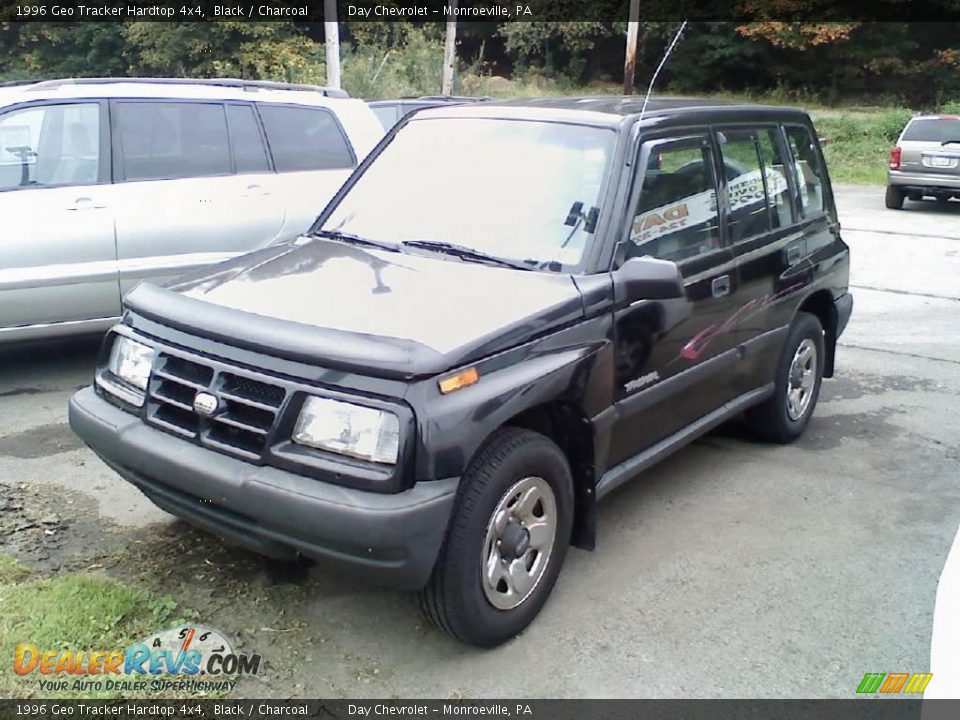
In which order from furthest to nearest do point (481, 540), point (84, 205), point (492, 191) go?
point (84, 205), point (492, 191), point (481, 540)

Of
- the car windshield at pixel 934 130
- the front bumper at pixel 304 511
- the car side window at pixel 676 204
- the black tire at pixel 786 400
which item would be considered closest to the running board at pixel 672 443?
the black tire at pixel 786 400

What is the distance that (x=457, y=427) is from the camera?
2.89 m

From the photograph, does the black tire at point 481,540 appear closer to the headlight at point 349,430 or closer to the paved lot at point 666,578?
the paved lot at point 666,578

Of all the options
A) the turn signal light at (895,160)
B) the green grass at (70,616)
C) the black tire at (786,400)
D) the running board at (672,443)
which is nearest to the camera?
the green grass at (70,616)

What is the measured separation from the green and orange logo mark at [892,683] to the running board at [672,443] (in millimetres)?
1158

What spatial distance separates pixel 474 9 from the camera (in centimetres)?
4041

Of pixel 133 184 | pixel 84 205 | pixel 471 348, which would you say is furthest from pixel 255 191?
pixel 471 348

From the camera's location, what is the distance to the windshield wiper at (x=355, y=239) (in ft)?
13.0

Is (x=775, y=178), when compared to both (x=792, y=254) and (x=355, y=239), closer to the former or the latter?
(x=792, y=254)

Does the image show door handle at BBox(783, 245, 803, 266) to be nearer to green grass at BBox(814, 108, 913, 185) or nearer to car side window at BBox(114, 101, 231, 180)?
car side window at BBox(114, 101, 231, 180)

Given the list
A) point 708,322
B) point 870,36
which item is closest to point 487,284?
point 708,322

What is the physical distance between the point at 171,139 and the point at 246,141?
580 mm

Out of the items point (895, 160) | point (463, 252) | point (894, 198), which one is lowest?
point (894, 198)

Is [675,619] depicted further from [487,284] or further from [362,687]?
[487,284]
